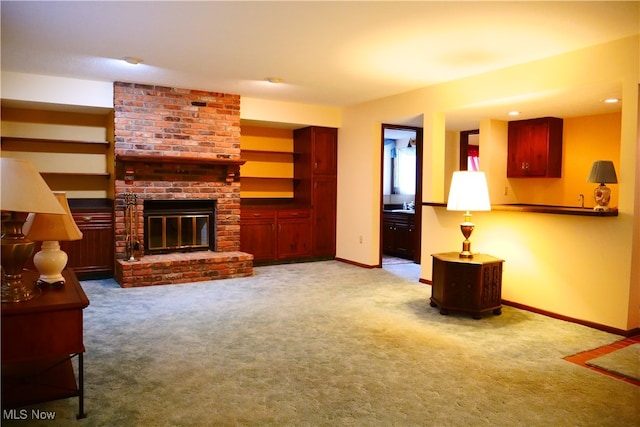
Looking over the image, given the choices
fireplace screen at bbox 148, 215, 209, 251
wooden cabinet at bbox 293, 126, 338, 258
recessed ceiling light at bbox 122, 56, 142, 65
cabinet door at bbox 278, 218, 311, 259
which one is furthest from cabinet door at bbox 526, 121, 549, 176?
recessed ceiling light at bbox 122, 56, 142, 65

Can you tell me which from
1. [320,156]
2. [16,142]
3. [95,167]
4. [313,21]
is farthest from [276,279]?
[16,142]

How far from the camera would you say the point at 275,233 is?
692cm

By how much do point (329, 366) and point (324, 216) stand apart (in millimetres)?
4409

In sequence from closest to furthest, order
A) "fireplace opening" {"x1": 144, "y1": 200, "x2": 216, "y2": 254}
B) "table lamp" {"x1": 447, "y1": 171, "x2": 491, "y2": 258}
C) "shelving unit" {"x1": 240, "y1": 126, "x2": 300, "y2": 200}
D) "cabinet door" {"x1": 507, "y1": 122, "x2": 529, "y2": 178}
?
1. "table lamp" {"x1": 447, "y1": 171, "x2": 491, "y2": 258}
2. "fireplace opening" {"x1": 144, "y1": 200, "x2": 216, "y2": 254}
3. "cabinet door" {"x1": 507, "y1": 122, "x2": 529, "y2": 178}
4. "shelving unit" {"x1": 240, "y1": 126, "x2": 300, "y2": 200}

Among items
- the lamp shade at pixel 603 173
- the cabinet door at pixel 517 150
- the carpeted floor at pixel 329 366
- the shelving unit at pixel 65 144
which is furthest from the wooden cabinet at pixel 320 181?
the lamp shade at pixel 603 173

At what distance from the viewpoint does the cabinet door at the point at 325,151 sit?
7188 millimetres

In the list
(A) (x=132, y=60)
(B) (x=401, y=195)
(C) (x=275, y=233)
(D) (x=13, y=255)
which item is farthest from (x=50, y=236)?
(B) (x=401, y=195)

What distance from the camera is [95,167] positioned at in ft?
20.4

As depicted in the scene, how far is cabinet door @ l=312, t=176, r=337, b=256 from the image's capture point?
7.22m

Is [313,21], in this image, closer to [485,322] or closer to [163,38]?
[163,38]

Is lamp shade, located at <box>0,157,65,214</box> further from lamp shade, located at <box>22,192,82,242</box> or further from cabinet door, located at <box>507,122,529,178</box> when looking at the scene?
cabinet door, located at <box>507,122,529,178</box>

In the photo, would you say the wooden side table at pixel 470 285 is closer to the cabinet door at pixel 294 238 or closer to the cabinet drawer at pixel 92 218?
the cabinet door at pixel 294 238

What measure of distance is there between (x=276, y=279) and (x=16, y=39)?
3.65 metres

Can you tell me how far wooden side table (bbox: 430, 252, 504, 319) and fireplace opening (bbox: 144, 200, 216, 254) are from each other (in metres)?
3.35
